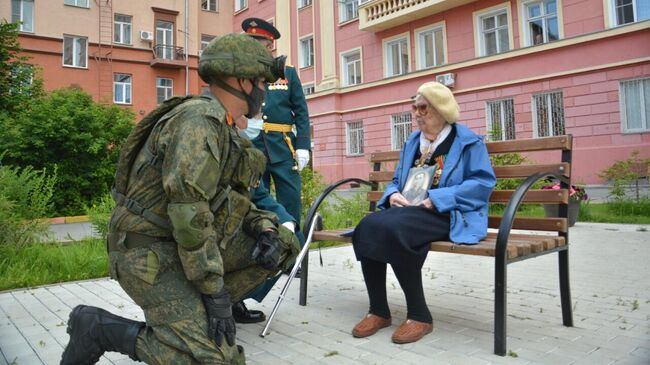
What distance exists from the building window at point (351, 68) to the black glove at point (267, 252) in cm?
→ 2157

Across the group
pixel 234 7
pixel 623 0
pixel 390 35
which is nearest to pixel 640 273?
pixel 623 0

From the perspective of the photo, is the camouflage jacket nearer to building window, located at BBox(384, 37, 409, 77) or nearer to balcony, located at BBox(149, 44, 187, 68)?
building window, located at BBox(384, 37, 409, 77)

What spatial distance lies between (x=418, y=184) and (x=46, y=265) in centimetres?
407

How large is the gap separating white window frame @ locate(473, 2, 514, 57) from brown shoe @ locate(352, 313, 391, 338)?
658 inches

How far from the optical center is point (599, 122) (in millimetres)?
15430

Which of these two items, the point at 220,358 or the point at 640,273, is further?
the point at 640,273

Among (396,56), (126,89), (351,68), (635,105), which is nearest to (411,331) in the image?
(635,105)

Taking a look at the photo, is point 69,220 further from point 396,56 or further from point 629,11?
point 396,56

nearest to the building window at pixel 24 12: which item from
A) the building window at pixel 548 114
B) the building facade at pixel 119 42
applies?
the building facade at pixel 119 42

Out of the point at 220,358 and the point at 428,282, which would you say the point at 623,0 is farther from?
the point at 220,358

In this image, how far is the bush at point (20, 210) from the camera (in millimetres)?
5289

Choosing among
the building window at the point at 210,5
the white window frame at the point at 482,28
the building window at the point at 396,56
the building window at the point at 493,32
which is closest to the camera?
the white window frame at the point at 482,28

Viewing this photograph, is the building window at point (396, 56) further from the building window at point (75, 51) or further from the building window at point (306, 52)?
the building window at point (75, 51)

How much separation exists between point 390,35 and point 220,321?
21013mm
